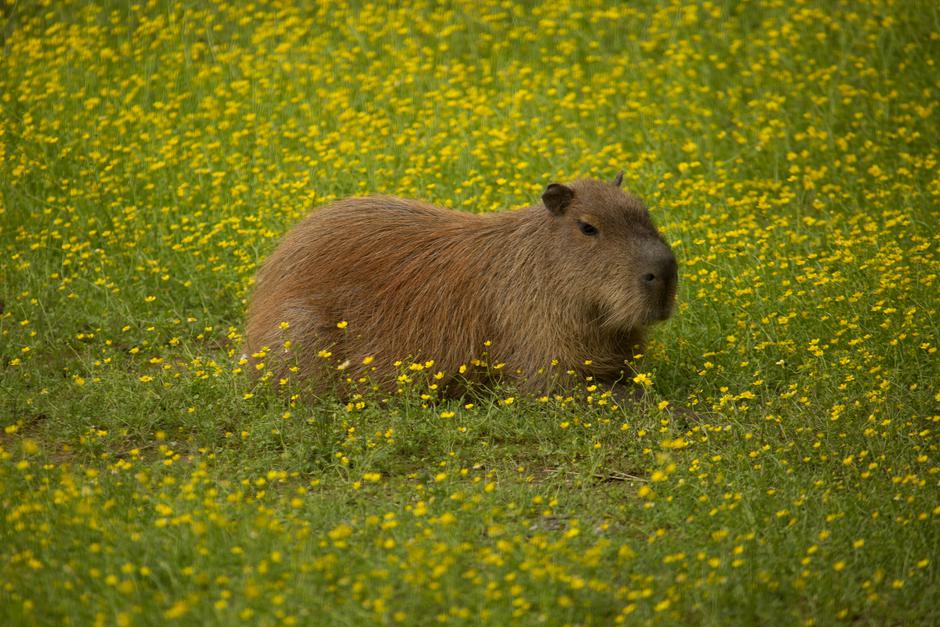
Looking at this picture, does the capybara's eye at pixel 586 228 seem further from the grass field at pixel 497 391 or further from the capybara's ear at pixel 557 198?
the grass field at pixel 497 391

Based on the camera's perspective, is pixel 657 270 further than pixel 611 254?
No

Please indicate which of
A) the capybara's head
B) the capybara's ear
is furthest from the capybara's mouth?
the capybara's ear

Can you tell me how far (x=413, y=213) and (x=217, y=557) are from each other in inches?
110

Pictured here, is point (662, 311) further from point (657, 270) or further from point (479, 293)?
point (479, 293)

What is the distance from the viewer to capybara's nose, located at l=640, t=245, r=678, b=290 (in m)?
5.31

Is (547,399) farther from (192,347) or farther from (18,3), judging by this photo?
(18,3)

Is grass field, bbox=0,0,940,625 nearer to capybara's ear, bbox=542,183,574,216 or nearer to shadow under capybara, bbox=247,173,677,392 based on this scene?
shadow under capybara, bbox=247,173,677,392

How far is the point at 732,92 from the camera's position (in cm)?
875

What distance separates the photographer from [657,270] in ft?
17.4

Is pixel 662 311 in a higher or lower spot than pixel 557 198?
lower

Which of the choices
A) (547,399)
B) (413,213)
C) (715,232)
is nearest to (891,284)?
(715,232)

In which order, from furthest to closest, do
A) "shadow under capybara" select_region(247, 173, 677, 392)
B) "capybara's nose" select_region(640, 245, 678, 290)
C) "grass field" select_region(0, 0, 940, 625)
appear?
"shadow under capybara" select_region(247, 173, 677, 392) → "capybara's nose" select_region(640, 245, 678, 290) → "grass field" select_region(0, 0, 940, 625)

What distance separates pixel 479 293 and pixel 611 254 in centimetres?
70

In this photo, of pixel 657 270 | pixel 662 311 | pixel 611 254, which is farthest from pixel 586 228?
pixel 662 311
